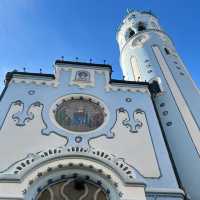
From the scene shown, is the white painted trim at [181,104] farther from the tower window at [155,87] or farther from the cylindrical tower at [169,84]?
the tower window at [155,87]

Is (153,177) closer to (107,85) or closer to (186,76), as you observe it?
(107,85)

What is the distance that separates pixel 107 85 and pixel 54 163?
4.76m

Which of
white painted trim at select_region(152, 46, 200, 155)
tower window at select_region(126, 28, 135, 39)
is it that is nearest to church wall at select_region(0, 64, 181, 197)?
white painted trim at select_region(152, 46, 200, 155)

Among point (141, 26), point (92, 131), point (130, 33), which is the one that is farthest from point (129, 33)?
point (92, 131)

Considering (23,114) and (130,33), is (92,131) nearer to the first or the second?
(23,114)

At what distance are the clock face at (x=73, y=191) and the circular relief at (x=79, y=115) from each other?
2.20 m

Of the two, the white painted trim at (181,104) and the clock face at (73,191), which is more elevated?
the white painted trim at (181,104)

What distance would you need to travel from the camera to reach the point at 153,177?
9078 millimetres

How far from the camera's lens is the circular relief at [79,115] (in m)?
10.8

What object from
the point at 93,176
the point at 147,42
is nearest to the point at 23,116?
the point at 93,176

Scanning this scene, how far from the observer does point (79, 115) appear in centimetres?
1127

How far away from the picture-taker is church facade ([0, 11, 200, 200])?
28.1ft

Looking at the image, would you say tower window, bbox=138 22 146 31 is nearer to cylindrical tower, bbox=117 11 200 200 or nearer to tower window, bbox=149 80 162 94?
cylindrical tower, bbox=117 11 200 200

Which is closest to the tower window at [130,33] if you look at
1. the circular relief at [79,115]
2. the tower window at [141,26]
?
the tower window at [141,26]
